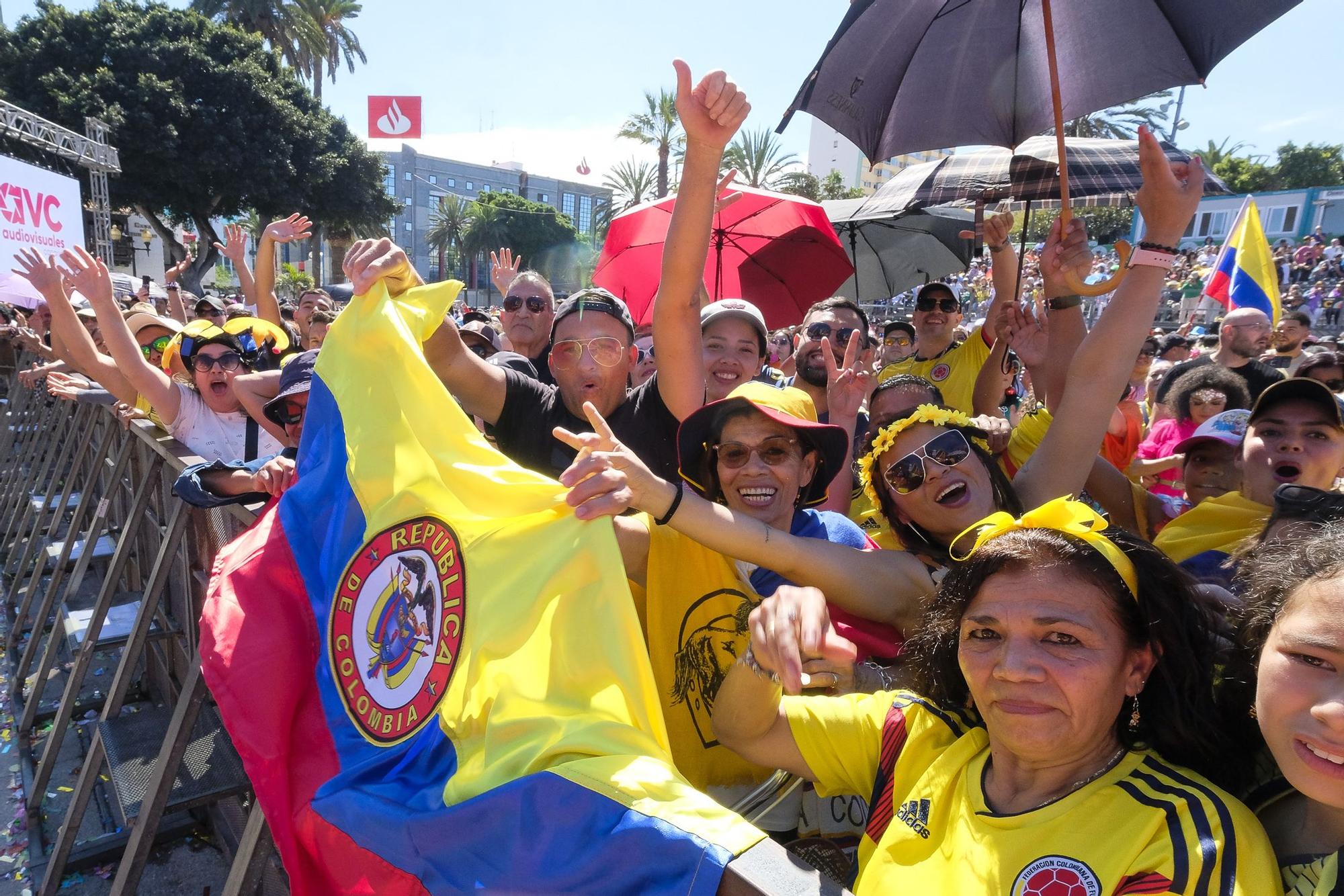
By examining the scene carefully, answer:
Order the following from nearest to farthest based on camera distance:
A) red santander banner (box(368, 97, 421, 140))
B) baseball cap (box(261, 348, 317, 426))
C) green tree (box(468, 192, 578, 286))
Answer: baseball cap (box(261, 348, 317, 426)), red santander banner (box(368, 97, 421, 140)), green tree (box(468, 192, 578, 286))

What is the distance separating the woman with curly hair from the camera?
12.1 feet

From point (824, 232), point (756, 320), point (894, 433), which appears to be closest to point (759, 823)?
point (894, 433)

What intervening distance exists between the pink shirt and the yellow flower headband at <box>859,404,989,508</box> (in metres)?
1.65

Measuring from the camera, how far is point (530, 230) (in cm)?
6262

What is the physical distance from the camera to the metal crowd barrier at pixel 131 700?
2609 mm

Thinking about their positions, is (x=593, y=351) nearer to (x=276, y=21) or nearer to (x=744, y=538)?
(x=744, y=538)

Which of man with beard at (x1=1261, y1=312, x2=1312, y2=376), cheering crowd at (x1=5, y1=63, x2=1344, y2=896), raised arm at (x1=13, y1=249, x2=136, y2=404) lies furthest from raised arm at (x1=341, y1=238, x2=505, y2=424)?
man with beard at (x1=1261, y1=312, x2=1312, y2=376)

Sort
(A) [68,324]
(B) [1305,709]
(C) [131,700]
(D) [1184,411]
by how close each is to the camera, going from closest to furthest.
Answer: (B) [1305,709], (D) [1184,411], (A) [68,324], (C) [131,700]

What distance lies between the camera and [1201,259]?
24234 mm

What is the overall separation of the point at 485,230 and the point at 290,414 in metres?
62.7

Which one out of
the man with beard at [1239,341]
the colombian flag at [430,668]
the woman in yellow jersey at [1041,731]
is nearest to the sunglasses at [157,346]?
the colombian flag at [430,668]

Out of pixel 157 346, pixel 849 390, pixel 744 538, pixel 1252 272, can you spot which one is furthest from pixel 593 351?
pixel 1252 272

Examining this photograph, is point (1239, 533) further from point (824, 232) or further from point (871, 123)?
point (824, 232)

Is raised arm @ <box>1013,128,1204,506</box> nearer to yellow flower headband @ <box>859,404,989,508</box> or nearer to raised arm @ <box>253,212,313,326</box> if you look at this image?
yellow flower headband @ <box>859,404,989,508</box>
